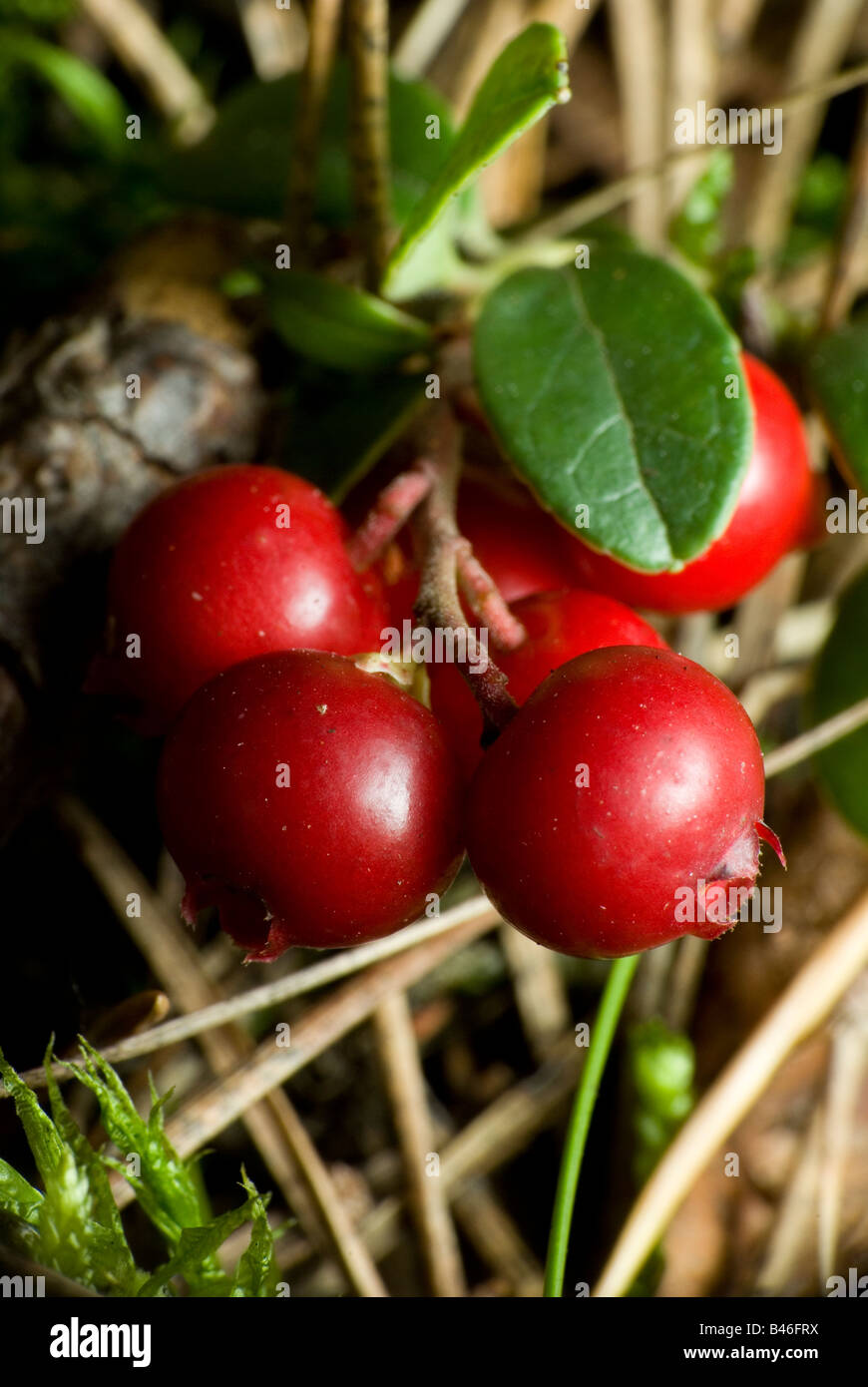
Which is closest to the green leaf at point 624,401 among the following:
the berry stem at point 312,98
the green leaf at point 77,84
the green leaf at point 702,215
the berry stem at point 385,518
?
the berry stem at point 385,518

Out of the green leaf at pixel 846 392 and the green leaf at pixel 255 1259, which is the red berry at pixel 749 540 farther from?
the green leaf at pixel 255 1259

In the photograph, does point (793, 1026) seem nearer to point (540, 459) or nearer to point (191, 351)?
point (540, 459)

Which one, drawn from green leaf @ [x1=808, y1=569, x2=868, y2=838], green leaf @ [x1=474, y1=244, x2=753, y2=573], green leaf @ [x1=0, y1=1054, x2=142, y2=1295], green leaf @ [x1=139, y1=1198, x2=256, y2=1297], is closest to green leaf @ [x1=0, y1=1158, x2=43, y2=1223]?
green leaf @ [x1=0, y1=1054, x2=142, y2=1295]

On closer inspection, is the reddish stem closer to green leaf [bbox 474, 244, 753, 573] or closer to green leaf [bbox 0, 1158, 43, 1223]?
green leaf [bbox 474, 244, 753, 573]

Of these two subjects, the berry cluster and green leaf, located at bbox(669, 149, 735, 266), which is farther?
green leaf, located at bbox(669, 149, 735, 266)

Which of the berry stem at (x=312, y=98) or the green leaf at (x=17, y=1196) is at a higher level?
the berry stem at (x=312, y=98)
